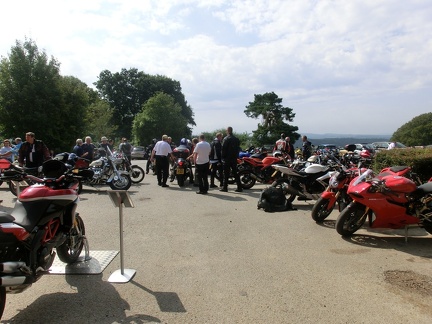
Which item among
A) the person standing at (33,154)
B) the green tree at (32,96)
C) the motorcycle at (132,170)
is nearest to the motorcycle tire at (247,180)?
the motorcycle at (132,170)

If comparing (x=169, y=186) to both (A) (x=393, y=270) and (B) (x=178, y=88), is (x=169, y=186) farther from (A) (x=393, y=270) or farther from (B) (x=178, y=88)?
(B) (x=178, y=88)

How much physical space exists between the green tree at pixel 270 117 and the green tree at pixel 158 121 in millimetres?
12366

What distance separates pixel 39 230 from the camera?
11.7 ft

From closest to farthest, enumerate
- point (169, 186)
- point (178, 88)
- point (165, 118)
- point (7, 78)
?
point (169, 186), point (7, 78), point (165, 118), point (178, 88)

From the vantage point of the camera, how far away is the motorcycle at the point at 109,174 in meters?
11.0

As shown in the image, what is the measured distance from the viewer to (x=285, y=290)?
12.7 ft

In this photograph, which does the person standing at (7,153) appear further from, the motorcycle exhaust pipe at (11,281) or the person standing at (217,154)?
the motorcycle exhaust pipe at (11,281)

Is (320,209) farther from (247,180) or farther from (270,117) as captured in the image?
(270,117)

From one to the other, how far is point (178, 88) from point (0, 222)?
67.8 meters

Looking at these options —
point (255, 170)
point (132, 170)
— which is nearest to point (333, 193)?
point (255, 170)

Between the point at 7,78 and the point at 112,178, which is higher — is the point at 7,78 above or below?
above

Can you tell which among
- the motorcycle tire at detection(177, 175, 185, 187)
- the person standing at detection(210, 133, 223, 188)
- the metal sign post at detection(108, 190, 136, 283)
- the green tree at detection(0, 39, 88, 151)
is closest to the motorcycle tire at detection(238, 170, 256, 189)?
the person standing at detection(210, 133, 223, 188)

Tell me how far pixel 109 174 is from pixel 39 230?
26.7 feet

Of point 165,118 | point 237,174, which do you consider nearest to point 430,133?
point 165,118
